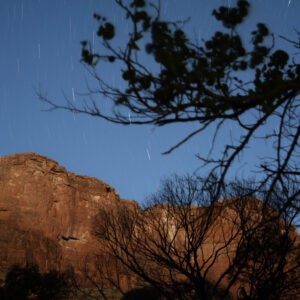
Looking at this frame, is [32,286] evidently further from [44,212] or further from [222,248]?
[222,248]

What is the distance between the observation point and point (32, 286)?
64.2 feet

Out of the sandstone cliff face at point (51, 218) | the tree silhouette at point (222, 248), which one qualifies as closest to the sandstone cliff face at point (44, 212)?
the sandstone cliff face at point (51, 218)

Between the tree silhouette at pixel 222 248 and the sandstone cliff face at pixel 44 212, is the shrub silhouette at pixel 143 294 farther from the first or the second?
the sandstone cliff face at pixel 44 212

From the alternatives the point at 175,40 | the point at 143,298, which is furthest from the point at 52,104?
the point at 143,298

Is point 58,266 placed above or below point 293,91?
below

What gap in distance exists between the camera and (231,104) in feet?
9.85

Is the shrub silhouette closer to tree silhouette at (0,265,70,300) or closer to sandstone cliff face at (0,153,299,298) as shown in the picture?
sandstone cliff face at (0,153,299,298)

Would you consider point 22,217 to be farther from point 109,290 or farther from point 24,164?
point 109,290

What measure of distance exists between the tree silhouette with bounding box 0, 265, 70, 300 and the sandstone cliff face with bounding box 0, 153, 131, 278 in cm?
152

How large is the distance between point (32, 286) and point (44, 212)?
27.8 feet

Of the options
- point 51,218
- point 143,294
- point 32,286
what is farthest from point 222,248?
point 51,218

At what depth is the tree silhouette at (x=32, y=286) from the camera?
18.7 meters

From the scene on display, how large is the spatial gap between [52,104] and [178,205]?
12202 mm

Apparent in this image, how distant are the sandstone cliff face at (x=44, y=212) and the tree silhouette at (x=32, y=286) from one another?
1524mm
